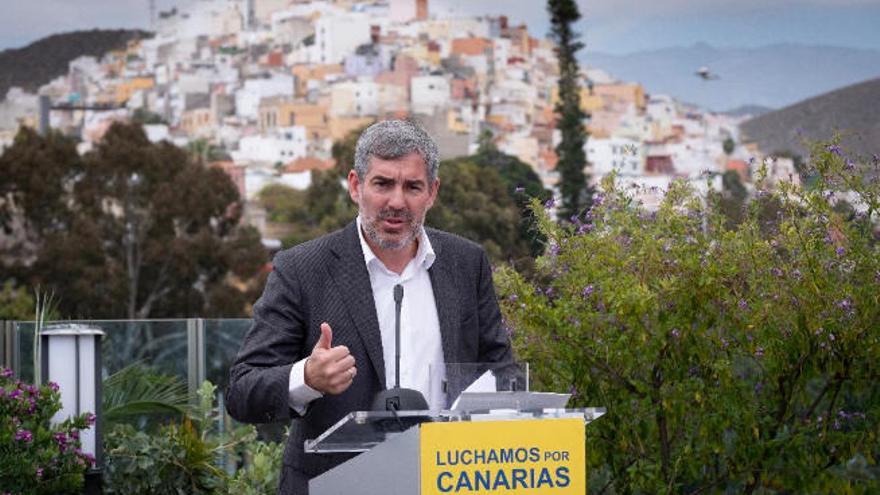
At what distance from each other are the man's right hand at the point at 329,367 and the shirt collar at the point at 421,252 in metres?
0.40

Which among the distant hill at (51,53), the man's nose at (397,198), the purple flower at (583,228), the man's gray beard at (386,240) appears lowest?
the purple flower at (583,228)

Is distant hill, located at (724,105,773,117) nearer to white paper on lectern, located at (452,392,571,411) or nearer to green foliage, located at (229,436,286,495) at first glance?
green foliage, located at (229,436,286,495)

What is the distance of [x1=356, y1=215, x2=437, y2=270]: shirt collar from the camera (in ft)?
9.58

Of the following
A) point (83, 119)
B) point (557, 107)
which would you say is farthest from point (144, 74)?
point (557, 107)

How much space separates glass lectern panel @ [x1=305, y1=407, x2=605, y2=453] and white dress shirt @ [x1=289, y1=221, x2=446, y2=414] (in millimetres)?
302

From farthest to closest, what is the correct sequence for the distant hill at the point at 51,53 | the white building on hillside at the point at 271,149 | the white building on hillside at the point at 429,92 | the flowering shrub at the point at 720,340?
the distant hill at the point at 51,53, the white building on hillside at the point at 429,92, the white building on hillside at the point at 271,149, the flowering shrub at the point at 720,340

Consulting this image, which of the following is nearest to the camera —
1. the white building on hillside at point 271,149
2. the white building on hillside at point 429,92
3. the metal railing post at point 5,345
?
the metal railing post at point 5,345

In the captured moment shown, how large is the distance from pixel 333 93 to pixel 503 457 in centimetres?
13527

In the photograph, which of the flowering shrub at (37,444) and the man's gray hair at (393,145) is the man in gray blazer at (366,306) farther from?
the flowering shrub at (37,444)

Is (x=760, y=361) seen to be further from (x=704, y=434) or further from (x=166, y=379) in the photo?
(x=166, y=379)

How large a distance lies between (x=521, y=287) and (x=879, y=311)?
3.48ft

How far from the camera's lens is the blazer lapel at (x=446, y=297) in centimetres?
289

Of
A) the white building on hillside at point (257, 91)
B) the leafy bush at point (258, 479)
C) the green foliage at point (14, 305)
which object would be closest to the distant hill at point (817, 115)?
the green foliage at point (14, 305)

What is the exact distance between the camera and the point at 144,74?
154 m
